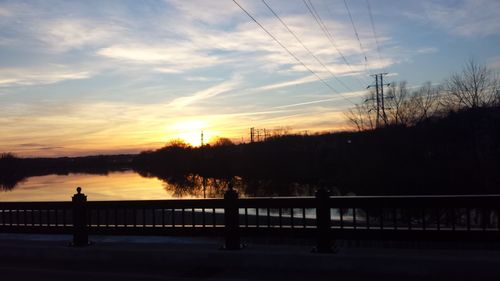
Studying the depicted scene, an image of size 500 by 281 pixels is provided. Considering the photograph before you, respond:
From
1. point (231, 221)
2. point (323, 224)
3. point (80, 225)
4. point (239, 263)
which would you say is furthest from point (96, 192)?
point (323, 224)

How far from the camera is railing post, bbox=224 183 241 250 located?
30.3ft

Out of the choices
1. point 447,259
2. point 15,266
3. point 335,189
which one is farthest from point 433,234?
point 335,189

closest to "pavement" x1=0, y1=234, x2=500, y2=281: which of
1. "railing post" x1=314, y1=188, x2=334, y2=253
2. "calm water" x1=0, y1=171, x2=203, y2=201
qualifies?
"railing post" x1=314, y1=188, x2=334, y2=253

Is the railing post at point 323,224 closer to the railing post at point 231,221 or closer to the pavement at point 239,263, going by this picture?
the pavement at point 239,263

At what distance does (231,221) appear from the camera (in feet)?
30.5

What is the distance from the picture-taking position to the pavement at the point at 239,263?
7.75 metres

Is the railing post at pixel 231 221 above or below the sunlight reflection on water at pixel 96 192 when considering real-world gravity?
above

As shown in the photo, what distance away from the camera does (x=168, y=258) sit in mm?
9156

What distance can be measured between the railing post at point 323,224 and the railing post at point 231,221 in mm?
1461

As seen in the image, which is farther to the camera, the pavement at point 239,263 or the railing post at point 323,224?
the railing post at point 323,224

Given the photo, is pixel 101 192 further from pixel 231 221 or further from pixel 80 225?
pixel 231 221

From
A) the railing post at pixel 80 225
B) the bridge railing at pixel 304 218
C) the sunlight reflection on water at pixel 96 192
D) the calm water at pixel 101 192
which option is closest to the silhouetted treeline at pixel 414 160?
the calm water at pixel 101 192

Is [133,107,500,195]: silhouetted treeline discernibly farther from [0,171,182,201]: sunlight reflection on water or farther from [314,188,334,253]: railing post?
[314,188,334,253]: railing post

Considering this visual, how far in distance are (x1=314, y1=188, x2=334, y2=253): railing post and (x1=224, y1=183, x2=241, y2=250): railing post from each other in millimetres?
1461
